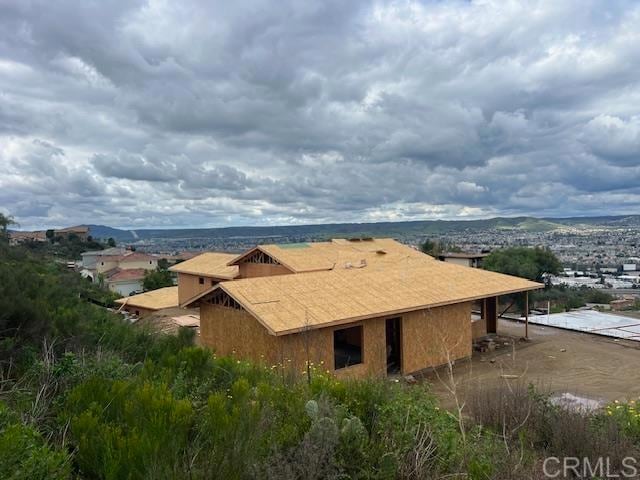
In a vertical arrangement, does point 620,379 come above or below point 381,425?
below

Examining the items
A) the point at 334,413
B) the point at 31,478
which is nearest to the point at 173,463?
the point at 31,478

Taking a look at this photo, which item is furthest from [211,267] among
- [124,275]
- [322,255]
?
[124,275]

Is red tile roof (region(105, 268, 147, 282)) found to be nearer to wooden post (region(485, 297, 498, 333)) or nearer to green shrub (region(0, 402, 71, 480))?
wooden post (region(485, 297, 498, 333))

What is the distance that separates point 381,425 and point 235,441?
2.08 metres

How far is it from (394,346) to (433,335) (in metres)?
1.91

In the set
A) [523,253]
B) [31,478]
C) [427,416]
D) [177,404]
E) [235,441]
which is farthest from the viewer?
[523,253]

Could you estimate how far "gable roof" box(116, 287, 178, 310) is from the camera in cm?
3222

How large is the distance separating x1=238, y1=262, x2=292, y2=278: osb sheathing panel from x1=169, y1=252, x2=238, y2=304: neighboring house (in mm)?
1207

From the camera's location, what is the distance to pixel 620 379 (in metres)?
14.3

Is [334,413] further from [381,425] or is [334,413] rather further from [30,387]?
[30,387]

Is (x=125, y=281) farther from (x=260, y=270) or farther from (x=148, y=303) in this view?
(x=260, y=270)

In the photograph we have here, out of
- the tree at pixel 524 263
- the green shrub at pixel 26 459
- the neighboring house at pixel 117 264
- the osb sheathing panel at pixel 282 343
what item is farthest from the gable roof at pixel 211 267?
the neighboring house at pixel 117 264

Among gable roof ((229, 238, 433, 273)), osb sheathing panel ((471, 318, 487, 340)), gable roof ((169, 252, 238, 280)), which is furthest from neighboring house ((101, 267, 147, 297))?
osb sheathing panel ((471, 318, 487, 340))

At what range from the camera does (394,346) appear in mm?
17531
